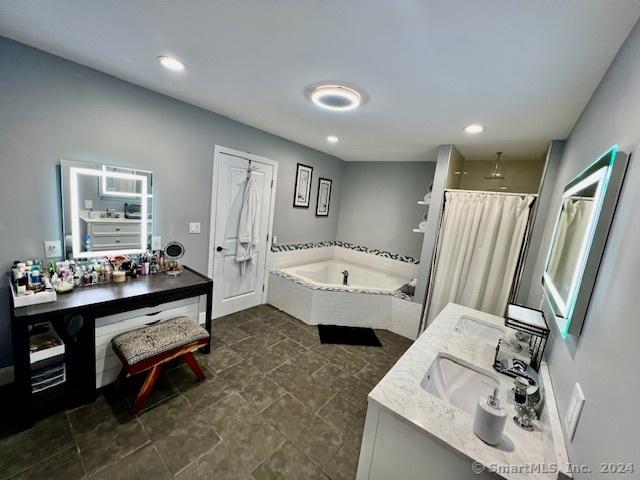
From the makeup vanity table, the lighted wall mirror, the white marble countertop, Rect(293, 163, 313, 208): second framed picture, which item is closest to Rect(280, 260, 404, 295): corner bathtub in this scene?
Rect(293, 163, 313, 208): second framed picture

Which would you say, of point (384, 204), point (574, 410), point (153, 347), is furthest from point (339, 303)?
point (574, 410)

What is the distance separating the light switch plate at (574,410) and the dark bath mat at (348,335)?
2152 millimetres

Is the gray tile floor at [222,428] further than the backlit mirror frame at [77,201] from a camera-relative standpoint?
No

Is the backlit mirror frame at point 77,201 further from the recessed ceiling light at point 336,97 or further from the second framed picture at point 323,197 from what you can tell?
the second framed picture at point 323,197

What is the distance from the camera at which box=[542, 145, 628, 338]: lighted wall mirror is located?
2.95 ft

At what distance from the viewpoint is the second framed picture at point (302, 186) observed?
379 cm

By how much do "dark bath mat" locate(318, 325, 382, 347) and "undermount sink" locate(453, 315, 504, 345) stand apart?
1.17 meters

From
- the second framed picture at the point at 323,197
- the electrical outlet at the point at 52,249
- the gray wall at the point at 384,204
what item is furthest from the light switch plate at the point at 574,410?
the second framed picture at the point at 323,197

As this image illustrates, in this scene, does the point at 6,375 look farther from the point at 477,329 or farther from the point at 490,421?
the point at 477,329

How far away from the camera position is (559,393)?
3.50 ft

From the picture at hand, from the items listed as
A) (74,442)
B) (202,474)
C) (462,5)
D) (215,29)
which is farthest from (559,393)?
(74,442)

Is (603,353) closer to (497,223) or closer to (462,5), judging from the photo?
(462,5)

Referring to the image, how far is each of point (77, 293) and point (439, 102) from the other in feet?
9.57

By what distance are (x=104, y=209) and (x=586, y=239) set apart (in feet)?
9.98
